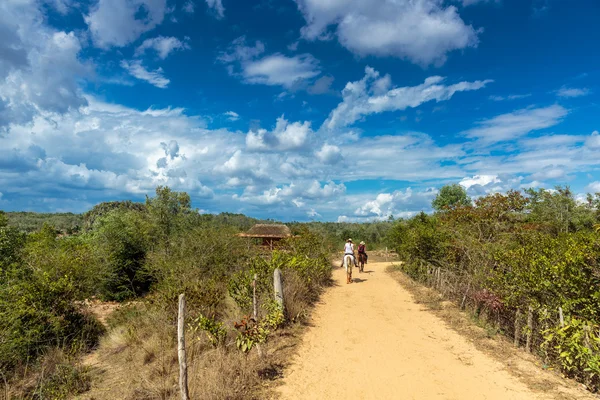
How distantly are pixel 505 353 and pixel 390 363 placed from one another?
2.43m

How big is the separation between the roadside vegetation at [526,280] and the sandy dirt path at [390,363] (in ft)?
→ 3.15

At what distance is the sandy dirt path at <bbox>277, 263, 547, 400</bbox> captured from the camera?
540 centimetres

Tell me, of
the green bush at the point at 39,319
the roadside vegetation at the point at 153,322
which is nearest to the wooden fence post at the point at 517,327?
the roadside vegetation at the point at 153,322

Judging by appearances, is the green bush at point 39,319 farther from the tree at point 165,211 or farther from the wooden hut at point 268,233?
the wooden hut at point 268,233

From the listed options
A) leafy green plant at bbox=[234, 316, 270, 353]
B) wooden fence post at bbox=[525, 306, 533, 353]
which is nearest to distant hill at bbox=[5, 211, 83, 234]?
leafy green plant at bbox=[234, 316, 270, 353]

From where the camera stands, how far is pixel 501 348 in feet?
22.7

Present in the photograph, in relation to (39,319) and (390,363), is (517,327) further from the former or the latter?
(39,319)

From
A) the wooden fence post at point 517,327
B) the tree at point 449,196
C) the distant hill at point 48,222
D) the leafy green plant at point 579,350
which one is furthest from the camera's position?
the distant hill at point 48,222

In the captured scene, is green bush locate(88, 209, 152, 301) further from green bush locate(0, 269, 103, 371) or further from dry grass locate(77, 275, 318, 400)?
dry grass locate(77, 275, 318, 400)

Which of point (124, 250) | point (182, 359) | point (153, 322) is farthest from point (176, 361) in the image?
point (124, 250)

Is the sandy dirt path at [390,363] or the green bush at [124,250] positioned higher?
the green bush at [124,250]

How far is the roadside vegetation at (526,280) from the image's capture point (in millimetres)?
5309

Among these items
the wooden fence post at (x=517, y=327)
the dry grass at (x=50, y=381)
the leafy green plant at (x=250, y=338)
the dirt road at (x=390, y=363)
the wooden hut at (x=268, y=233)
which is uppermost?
the wooden hut at (x=268, y=233)

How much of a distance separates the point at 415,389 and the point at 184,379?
3735 mm
